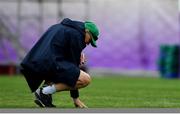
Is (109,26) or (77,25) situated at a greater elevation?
(77,25)

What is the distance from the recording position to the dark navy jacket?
29.8 feet

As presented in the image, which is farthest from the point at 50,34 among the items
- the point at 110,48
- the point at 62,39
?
the point at 110,48

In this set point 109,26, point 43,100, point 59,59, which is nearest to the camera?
point 59,59

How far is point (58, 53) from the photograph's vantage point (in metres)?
9.14

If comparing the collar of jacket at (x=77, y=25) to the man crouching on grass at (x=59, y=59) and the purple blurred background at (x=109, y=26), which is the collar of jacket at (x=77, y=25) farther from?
the purple blurred background at (x=109, y=26)

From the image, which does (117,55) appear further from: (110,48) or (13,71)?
(13,71)

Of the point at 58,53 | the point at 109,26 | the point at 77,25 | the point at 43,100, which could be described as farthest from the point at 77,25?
the point at 109,26

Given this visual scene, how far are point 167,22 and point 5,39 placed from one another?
6346 mm

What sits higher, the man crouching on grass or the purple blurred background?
the man crouching on grass

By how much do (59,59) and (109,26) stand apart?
761 inches

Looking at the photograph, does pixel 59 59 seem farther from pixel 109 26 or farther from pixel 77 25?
pixel 109 26

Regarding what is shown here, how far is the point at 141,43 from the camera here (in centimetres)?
2819

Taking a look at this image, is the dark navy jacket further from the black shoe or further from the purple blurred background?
the purple blurred background

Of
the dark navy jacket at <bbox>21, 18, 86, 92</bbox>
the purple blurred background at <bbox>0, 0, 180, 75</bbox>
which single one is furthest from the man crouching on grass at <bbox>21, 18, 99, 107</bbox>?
the purple blurred background at <bbox>0, 0, 180, 75</bbox>
